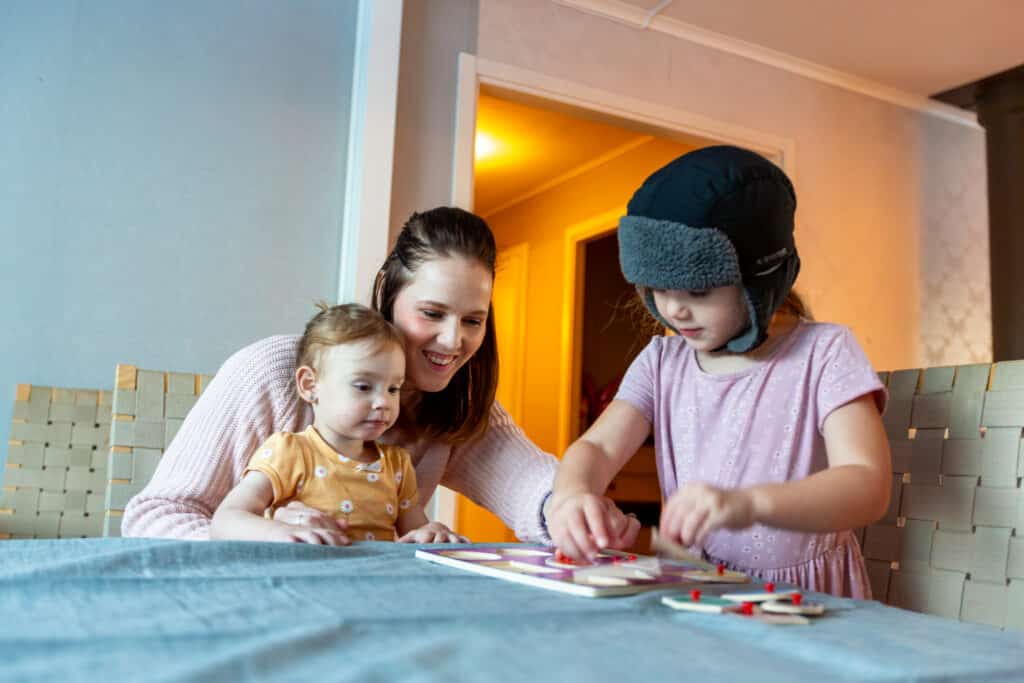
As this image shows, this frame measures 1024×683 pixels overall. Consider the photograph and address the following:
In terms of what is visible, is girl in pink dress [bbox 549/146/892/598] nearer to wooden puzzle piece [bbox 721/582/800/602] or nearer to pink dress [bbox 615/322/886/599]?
pink dress [bbox 615/322/886/599]

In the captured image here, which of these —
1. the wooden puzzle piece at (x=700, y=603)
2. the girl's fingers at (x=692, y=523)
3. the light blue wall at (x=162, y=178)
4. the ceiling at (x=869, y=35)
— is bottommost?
the wooden puzzle piece at (x=700, y=603)

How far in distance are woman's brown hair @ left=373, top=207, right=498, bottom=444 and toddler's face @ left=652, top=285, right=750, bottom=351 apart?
42 centimetres

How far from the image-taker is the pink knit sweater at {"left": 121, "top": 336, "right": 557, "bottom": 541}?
1222 mm

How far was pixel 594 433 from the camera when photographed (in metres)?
1.19

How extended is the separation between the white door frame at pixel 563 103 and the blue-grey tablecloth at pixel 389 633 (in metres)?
2.11

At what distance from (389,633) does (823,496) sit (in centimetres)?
48

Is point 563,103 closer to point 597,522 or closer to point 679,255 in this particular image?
point 679,255

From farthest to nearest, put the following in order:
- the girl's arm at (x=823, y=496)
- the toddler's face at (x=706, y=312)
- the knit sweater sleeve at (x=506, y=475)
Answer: the knit sweater sleeve at (x=506, y=475), the toddler's face at (x=706, y=312), the girl's arm at (x=823, y=496)

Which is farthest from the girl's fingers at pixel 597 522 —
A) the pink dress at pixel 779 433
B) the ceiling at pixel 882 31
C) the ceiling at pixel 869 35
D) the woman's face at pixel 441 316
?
the ceiling at pixel 882 31

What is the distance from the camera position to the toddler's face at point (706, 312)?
1.05 meters

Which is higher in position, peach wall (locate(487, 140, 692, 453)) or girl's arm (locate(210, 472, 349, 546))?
peach wall (locate(487, 140, 692, 453))

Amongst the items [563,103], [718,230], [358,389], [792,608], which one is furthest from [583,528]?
[563,103]

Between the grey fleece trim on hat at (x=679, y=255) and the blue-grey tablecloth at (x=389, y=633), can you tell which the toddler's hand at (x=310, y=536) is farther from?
the grey fleece trim on hat at (x=679, y=255)

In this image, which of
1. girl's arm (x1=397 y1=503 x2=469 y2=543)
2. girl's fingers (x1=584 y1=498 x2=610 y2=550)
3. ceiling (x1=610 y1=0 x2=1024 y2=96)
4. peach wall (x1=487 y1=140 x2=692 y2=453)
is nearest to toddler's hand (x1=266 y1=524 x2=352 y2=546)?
girl's arm (x1=397 y1=503 x2=469 y2=543)
